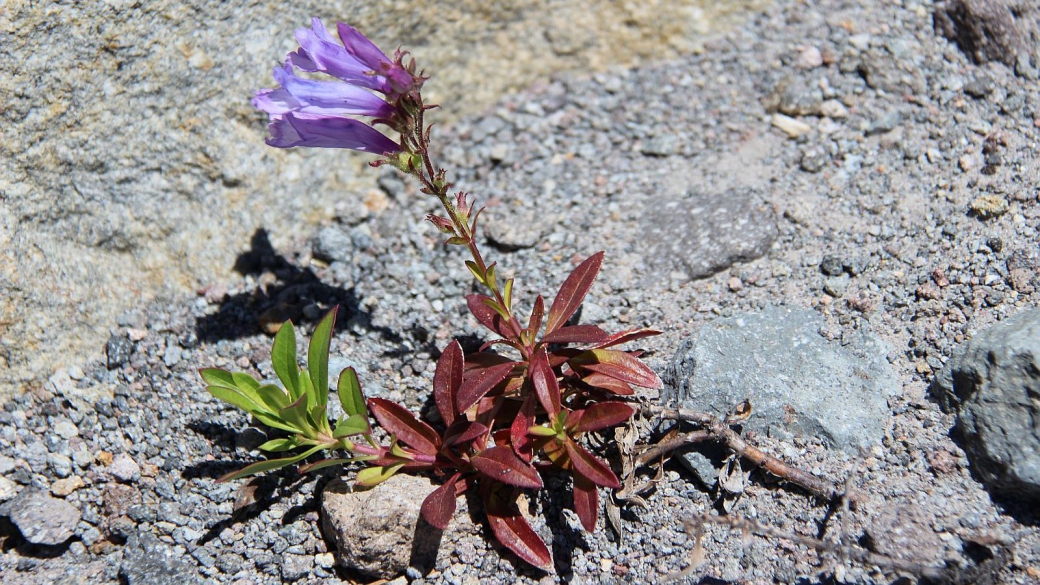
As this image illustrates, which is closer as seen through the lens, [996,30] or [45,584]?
[45,584]

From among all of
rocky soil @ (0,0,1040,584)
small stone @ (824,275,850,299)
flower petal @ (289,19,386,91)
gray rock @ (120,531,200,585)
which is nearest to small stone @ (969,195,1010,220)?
rocky soil @ (0,0,1040,584)

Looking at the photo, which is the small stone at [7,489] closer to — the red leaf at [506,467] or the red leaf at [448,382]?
the red leaf at [448,382]

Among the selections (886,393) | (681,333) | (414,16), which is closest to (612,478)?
(681,333)

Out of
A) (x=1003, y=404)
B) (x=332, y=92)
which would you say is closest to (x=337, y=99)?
(x=332, y=92)

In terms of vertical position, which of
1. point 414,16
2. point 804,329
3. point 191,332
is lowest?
point 191,332

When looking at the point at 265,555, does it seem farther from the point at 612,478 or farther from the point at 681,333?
the point at 681,333

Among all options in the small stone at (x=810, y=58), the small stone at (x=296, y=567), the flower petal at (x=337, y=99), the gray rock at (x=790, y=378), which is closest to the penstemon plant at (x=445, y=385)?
the flower petal at (x=337, y=99)

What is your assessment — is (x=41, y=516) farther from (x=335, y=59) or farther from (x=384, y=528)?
(x=335, y=59)
